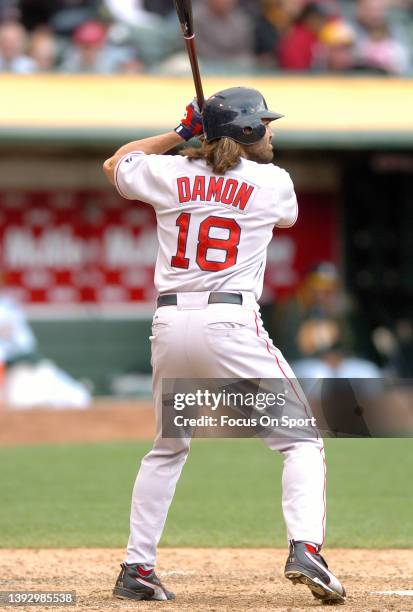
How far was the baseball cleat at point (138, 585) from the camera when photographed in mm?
4379

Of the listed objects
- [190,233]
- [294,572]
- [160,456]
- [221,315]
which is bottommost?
[294,572]

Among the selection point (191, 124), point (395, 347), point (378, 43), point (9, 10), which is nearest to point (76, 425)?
point (395, 347)

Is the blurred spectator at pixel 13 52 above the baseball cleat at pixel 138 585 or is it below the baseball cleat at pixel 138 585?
above

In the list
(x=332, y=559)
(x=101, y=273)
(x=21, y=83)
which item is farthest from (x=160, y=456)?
(x=101, y=273)

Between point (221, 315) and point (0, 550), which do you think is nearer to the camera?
point (221, 315)

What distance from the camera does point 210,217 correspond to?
4.27 meters

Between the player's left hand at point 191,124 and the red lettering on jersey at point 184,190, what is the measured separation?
0.25 m

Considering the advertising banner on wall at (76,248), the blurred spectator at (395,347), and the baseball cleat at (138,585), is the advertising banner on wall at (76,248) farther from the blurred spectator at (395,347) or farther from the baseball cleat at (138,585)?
the baseball cleat at (138,585)

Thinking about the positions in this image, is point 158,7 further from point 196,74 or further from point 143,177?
point 143,177

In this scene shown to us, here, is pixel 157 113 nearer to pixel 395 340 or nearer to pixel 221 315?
pixel 395 340

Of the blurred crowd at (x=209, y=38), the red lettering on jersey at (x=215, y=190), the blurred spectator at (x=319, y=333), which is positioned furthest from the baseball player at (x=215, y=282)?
the blurred crowd at (x=209, y=38)

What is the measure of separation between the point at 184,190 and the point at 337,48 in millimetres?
9128

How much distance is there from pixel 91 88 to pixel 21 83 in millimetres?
712

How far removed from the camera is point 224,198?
428cm
